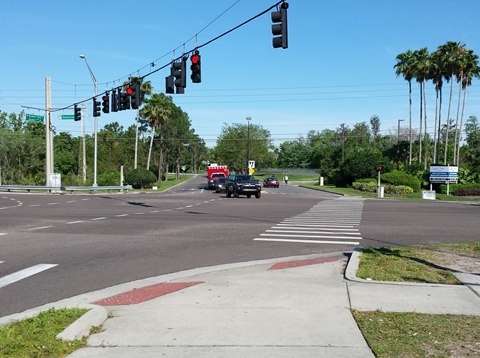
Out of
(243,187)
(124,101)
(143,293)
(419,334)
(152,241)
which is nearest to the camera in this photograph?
(419,334)

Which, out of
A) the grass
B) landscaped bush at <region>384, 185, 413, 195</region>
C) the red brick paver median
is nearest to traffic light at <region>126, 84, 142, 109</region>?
the red brick paver median

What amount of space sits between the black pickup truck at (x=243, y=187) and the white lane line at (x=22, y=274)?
28402 mm

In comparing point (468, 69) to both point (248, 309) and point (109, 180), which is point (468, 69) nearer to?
point (109, 180)

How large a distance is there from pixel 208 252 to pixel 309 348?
6759mm

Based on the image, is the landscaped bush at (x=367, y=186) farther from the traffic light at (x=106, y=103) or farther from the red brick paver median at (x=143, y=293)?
the red brick paver median at (x=143, y=293)

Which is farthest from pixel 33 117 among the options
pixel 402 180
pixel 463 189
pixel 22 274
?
pixel 463 189

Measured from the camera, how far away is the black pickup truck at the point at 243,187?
125 feet

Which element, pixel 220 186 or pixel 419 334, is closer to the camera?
pixel 419 334

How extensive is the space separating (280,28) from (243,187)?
25.2m

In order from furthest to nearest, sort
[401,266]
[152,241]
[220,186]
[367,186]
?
→ [367,186] → [220,186] → [152,241] → [401,266]

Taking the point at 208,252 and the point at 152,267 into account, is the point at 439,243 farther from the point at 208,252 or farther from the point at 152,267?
the point at 152,267

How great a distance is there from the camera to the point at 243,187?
1508 inches

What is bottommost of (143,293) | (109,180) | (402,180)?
(109,180)

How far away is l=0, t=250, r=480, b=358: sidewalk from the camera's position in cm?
527
